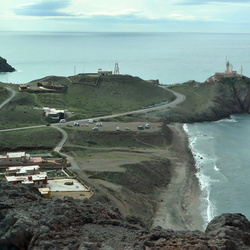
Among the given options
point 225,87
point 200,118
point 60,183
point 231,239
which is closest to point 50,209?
point 231,239

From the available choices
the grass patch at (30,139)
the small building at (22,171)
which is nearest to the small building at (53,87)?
the grass patch at (30,139)

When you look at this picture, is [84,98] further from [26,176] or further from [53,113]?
[26,176]

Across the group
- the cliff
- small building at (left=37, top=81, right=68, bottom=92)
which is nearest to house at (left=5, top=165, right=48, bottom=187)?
the cliff

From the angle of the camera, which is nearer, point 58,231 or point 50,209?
point 58,231

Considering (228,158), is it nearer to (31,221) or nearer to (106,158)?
(106,158)

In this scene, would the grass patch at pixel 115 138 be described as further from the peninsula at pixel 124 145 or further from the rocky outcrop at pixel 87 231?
the rocky outcrop at pixel 87 231
